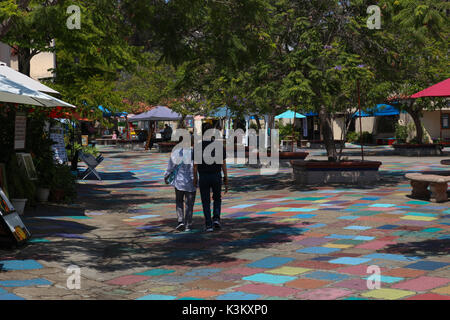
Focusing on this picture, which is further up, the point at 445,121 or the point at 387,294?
the point at 445,121

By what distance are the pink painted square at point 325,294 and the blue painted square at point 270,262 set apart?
1285 millimetres

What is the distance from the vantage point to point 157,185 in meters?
18.4

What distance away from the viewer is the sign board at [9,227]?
784cm

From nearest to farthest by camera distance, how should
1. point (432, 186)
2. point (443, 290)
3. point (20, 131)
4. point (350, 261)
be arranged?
point (443, 290), point (350, 261), point (20, 131), point (432, 186)

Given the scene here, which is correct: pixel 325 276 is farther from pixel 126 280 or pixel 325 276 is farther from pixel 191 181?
pixel 191 181

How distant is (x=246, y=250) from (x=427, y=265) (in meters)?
2.52

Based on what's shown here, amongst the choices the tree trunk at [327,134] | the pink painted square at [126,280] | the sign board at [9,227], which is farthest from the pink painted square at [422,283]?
the tree trunk at [327,134]

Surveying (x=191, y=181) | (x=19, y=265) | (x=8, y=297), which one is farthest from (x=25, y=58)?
(x=8, y=297)

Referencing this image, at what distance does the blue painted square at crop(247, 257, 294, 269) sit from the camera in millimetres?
7305

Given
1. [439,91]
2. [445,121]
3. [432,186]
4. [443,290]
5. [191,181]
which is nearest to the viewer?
[443,290]

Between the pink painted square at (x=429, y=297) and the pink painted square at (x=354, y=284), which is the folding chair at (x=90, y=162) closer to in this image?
the pink painted square at (x=354, y=284)

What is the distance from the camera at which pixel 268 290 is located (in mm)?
6125
